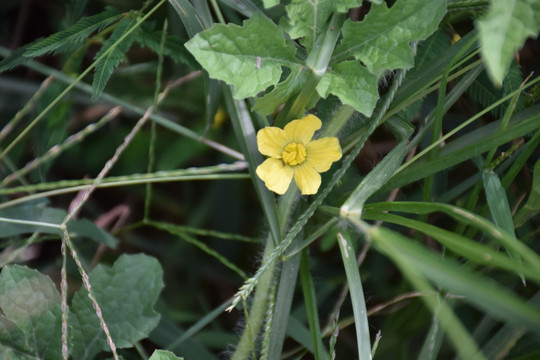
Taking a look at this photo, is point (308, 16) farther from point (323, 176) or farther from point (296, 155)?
point (323, 176)

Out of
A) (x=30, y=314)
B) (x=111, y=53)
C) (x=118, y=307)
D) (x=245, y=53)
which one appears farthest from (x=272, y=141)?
(x=30, y=314)

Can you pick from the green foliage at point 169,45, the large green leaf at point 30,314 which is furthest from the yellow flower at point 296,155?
the large green leaf at point 30,314

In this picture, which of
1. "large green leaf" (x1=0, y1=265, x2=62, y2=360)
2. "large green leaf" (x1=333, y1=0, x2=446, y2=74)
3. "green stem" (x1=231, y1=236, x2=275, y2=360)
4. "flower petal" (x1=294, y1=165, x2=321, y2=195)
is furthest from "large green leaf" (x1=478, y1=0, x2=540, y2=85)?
"large green leaf" (x1=0, y1=265, x2=62, y2=360)

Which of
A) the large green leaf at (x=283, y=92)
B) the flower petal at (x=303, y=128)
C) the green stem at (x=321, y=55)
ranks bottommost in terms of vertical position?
the flower petal at (x=303, y=128)

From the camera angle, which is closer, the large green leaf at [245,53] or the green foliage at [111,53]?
the large green leaf at [245,53]

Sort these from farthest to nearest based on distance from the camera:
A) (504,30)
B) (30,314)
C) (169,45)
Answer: (169,45), (30,314), (504,30)

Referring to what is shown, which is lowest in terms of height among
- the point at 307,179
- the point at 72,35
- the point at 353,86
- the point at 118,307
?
the point at 118,307

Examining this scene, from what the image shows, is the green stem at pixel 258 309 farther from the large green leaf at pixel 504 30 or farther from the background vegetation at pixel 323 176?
the large green leaf at pixel 504 30

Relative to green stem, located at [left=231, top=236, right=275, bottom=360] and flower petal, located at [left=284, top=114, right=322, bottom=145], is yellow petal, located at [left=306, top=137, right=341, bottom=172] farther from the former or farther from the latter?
green stem, located at [left=231, top=236, right=275, bottom=360]
